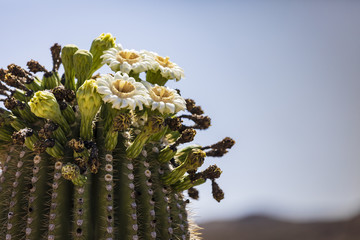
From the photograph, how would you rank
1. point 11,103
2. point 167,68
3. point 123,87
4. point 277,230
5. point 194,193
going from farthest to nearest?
1. point 277,230
2. point 194,193
3. point 167,68
4. point 11,103
5. point 123,87

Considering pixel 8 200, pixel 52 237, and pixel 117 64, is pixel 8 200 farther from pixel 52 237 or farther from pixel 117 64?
pixel 117 64

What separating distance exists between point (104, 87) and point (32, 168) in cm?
61

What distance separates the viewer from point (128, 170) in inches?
88.7

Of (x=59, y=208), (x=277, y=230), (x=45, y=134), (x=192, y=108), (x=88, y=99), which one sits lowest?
(x=59, y=208)

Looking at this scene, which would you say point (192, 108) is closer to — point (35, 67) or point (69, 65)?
point (69, 65)

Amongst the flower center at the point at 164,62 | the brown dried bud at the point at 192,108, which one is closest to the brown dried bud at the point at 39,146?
the flower center at the point at 164,62

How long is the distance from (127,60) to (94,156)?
2.17 feet

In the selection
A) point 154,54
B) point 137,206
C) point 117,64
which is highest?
point 154,54

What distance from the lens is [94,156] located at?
2.10m

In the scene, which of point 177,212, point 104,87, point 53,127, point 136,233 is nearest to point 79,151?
point 53,127

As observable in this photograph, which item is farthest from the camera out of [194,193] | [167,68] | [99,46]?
[194,193]

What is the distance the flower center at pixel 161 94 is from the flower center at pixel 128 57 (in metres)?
0.26

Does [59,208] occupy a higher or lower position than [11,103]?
lower

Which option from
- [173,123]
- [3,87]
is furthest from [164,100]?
[3,87]
